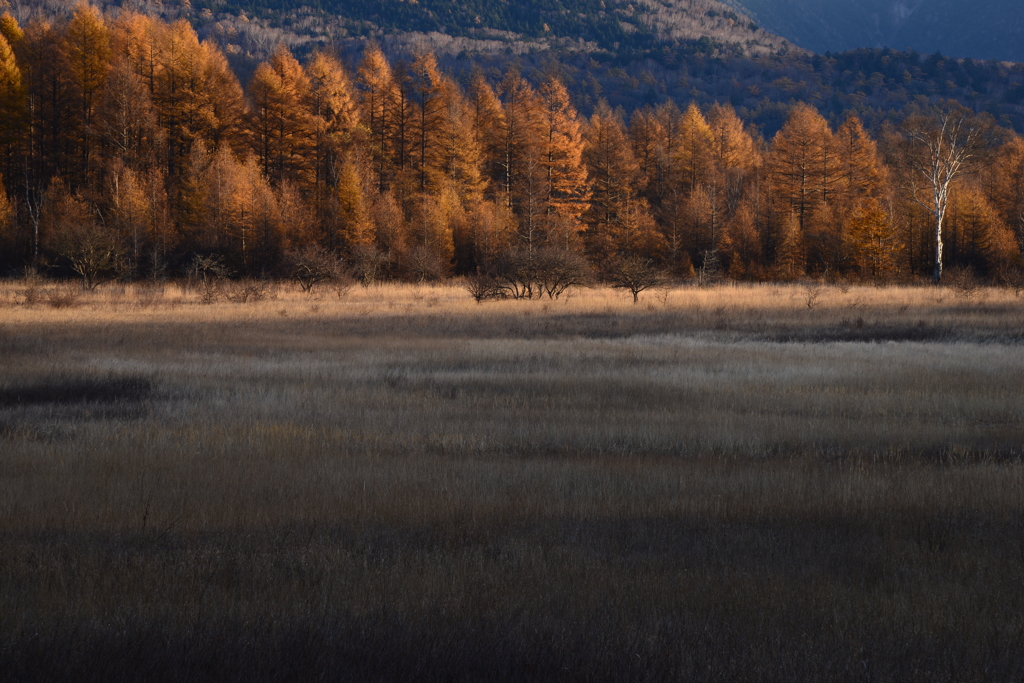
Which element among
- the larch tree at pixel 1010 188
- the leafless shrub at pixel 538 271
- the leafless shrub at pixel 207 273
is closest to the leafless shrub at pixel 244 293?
the leafless shrub at pixel 207 273

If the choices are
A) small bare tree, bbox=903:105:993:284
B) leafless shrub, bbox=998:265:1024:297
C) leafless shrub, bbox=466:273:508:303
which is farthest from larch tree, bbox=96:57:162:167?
leafless shrub, bbox=998:265:1024:297

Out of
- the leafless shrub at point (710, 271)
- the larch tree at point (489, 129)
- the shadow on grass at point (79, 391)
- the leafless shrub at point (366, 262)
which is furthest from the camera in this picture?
the larch tree at point (489, 129)

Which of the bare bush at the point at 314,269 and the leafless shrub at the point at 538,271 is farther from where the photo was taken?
the bare bush at the point at 314,269

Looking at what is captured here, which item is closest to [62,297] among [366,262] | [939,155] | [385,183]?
[366,262]

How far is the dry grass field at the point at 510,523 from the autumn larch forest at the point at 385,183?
80.6 ft

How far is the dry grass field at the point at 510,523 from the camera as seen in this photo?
A: 12.4 ft

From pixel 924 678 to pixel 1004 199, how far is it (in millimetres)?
67415

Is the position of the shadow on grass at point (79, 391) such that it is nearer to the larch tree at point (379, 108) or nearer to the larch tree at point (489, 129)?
the larch tree at point (379, 108)

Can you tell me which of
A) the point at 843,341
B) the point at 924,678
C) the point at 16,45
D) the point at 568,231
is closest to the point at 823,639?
the point at 924,678

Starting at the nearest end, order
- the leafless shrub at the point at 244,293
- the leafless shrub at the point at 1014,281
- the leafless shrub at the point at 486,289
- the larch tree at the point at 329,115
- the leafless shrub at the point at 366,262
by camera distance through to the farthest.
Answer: the leafless shrub at the point at 244,293
the leafless shrub at the point at 486,289
the leafless shrub at the point at 1014,281
the leafless shrub at the point at 366,262
the larch tree at the point at 329,115

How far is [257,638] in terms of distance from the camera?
149 inches

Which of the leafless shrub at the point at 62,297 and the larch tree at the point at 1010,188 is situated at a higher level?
the larch tree at the point at 1010,188

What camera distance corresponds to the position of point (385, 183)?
58156 millimetres

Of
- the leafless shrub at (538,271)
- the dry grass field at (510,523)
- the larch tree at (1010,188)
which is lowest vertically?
the leafless shrub at (538,271)
